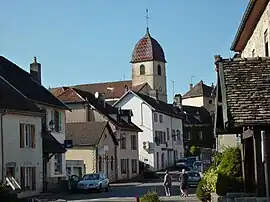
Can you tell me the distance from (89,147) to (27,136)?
14.9m

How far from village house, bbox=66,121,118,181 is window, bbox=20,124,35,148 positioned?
13.3 m

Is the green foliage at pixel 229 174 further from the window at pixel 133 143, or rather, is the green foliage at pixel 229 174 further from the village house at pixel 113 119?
the window at pixel 133 143

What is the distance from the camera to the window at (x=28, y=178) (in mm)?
40878

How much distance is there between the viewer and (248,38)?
28.6 metres

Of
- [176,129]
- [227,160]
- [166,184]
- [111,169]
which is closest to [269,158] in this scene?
[227,160]

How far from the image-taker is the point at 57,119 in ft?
161

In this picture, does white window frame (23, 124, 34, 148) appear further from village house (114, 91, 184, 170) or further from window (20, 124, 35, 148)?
village house (114, 91, 184, 170)

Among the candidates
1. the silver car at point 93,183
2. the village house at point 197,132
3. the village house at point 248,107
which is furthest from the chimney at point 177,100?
the village house at point 248,107

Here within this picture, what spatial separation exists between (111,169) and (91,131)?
5792 mm

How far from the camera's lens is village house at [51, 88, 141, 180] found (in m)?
64.8

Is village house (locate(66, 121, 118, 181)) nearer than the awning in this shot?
No

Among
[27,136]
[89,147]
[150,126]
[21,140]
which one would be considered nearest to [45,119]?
[27,136]

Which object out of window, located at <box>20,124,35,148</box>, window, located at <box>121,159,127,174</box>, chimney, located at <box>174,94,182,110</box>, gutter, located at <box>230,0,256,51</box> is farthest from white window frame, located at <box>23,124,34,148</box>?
chimney, located at <box>174,94,182,110</box>

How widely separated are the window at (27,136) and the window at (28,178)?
1.57 meters
